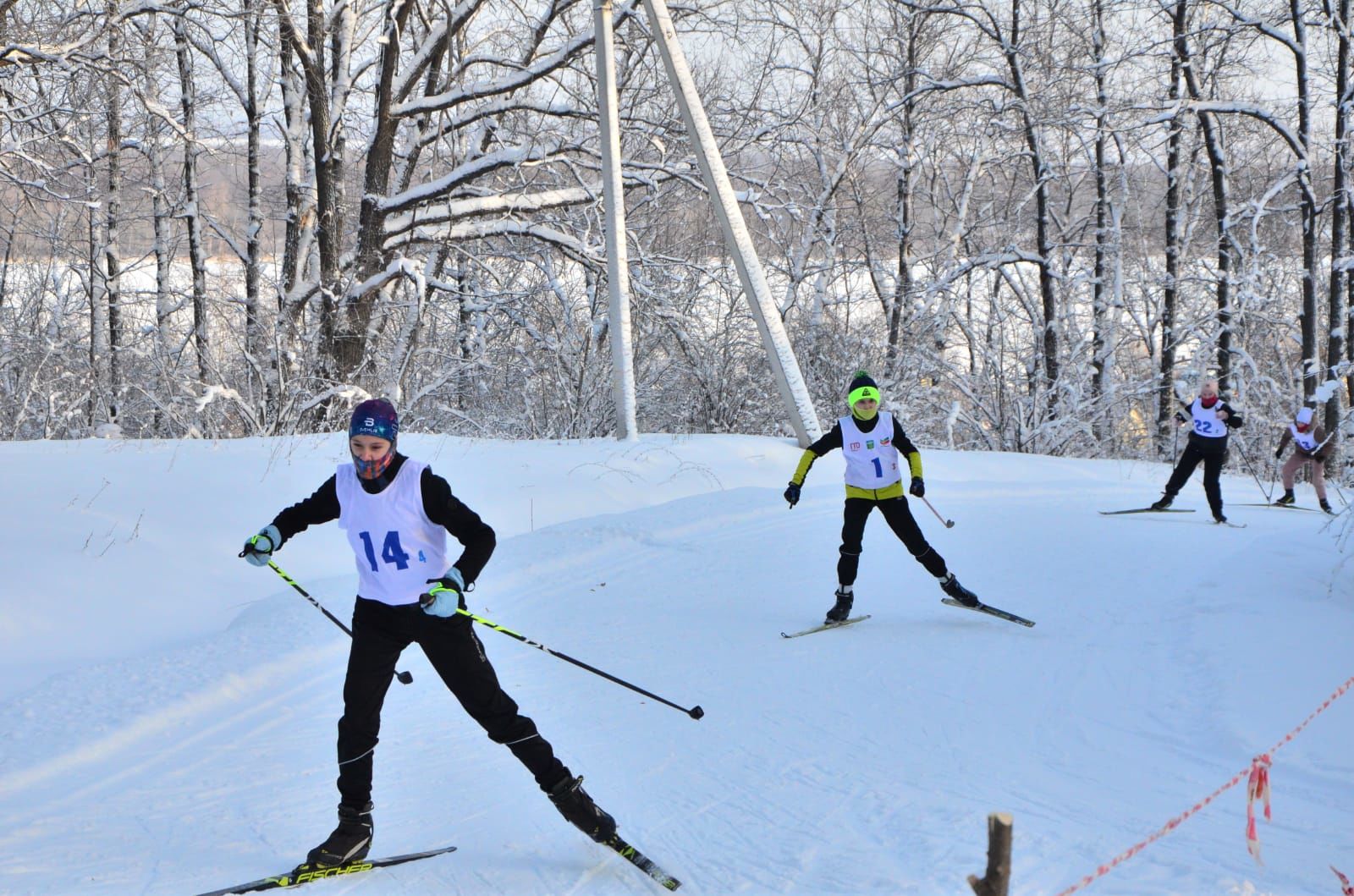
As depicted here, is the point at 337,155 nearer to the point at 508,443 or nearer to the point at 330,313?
the point at 330,313

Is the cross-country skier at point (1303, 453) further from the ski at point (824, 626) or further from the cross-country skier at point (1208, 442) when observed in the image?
the ski at point (824, 626)

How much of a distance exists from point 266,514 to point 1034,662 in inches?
254

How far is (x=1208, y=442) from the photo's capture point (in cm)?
1248

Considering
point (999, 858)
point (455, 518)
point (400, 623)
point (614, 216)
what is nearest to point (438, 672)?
point (400, 623)

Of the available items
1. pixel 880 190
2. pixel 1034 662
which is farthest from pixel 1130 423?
pixel 1034 662

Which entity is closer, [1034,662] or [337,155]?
[1034,662]

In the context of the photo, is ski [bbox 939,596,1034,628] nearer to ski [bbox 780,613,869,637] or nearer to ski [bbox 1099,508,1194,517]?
ski [bbox 780,613,869,637]

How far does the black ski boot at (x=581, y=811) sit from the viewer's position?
4102 mm

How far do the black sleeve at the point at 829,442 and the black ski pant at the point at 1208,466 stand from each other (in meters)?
6.19

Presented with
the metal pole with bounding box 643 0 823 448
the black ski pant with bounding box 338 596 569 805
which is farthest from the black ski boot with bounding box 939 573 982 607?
the metal pole with bounding box 643 0 823 448

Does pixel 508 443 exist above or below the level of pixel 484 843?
above

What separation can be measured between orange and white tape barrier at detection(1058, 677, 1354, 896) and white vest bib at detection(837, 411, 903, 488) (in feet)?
10.4

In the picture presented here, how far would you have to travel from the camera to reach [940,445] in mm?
24188

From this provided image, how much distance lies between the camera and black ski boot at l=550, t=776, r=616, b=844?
161 inches
